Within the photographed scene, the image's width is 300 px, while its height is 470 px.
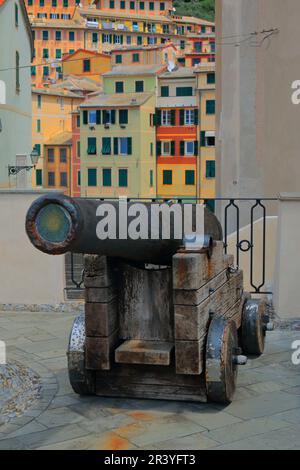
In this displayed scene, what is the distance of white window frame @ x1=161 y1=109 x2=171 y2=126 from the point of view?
57188 millimetres

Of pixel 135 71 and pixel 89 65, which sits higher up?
pixel 89 65

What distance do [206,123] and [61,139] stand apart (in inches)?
643

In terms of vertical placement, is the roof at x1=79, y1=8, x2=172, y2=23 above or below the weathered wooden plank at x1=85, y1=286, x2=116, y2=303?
above

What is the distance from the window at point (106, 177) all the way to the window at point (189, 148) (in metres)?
6.51

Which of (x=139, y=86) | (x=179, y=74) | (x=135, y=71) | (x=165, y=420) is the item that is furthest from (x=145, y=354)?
(x=135, y=71)

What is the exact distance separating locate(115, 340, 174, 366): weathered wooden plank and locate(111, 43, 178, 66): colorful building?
229ft

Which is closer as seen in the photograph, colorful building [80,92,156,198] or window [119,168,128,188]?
colorful building [80,92,156,198]

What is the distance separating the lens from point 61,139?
215 feet

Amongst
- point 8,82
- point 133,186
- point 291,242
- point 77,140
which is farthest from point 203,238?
point 77,140

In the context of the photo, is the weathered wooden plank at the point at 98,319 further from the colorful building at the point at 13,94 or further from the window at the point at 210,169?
the window at the point at 210,169

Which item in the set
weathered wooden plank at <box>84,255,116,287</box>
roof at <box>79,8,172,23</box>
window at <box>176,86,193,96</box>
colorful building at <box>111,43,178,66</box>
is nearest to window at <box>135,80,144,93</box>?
window at <box>176,86,193,96</box>

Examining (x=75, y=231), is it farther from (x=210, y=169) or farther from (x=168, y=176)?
(x=168, y=176)

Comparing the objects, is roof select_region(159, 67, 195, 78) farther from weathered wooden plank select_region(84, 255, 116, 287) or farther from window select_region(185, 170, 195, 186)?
weathered wooden plank select_region(84, 255, 116, 287)

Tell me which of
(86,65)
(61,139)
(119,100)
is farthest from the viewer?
(86,65)
